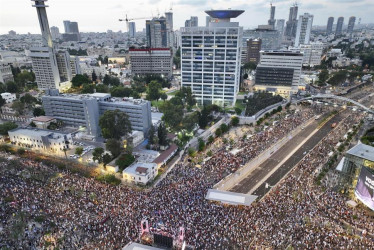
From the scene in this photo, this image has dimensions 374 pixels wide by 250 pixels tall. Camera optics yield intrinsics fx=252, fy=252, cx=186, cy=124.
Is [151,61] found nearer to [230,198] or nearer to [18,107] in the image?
[18,107]

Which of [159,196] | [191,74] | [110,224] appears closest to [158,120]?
[191,74]

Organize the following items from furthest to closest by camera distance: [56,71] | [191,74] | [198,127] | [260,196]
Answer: [56,71] < [191,74] < [198,127] < [260,196]

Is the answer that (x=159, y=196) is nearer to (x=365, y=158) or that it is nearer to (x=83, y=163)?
(x=83, y=163)

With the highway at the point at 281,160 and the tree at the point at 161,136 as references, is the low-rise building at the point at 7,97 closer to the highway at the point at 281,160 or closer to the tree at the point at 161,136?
the tree at the point at 161,136

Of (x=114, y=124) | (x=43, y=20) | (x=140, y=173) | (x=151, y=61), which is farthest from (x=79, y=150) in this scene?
(x=151, y=61)

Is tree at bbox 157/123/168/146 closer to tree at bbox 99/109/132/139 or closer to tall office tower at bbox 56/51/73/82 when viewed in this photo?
tree at bbox 99/109/132/139

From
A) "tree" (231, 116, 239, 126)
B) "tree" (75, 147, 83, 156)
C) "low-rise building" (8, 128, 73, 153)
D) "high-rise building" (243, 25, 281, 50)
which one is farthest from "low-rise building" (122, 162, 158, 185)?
"high-rise building" (243, 25, 281, 50)

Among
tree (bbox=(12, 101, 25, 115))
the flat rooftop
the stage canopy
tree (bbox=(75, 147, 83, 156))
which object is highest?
the flat rooftop
